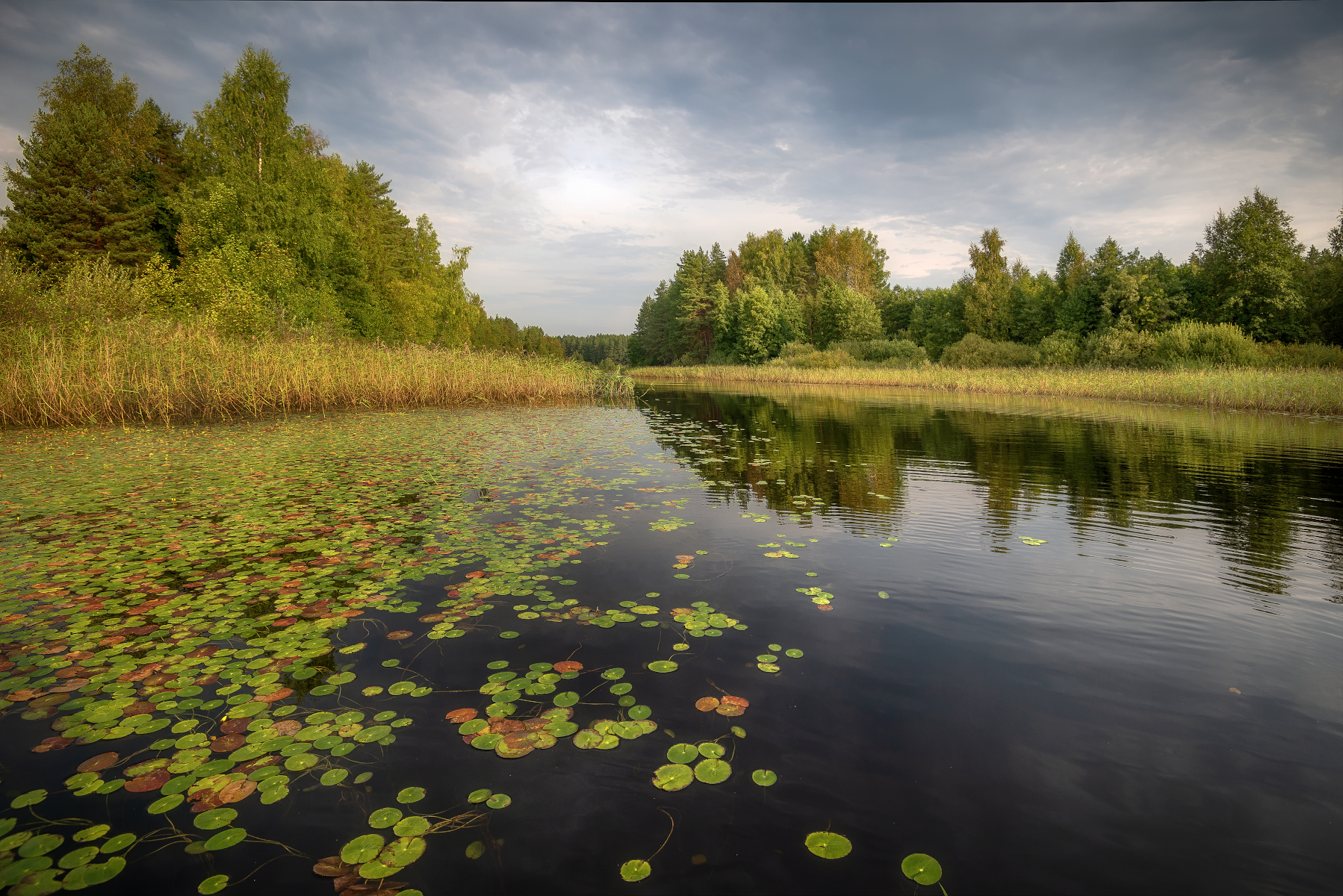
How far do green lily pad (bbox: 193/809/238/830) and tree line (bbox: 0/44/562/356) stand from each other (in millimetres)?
25225

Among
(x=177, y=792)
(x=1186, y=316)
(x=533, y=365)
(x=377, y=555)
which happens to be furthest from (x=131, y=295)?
(x=1186, y=316)

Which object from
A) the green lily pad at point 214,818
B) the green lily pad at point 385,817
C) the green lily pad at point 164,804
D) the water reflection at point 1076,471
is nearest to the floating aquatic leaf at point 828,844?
the green lily pad at point 385,817

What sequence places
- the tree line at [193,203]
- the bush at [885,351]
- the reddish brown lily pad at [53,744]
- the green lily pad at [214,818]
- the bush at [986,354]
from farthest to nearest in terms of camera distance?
the bush at [885,351] → the bush at [986,354] → the tree line at [193,203] → the reddish brown lily pad at [53,744] → the green lily pad at [214,818]

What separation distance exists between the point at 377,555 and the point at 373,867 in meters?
3.79

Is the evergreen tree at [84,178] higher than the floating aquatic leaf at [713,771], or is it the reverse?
the evergreen tree at [84,178]

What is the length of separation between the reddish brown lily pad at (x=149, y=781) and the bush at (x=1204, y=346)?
125 ft

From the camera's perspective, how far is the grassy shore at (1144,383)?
1942cm

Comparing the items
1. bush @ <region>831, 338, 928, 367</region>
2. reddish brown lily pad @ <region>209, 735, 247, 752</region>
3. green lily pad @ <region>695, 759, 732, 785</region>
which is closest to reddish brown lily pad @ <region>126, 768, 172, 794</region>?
reddish brown lily pad @ <region>209, 735, 247, 752</region>

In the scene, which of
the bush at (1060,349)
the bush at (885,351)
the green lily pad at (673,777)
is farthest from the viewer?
the bush at (885,351)

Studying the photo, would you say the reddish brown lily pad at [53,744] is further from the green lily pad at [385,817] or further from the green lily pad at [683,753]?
the green lily pad at [683,753]

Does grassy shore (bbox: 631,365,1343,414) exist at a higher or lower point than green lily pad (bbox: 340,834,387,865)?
higher

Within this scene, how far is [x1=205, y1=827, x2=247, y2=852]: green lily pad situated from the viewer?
7.10 feet

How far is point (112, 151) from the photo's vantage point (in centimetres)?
2998

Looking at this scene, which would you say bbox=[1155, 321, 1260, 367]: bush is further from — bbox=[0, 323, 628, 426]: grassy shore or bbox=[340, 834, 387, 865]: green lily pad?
bbox=[340, 834, 387, 865]: green lily pad
